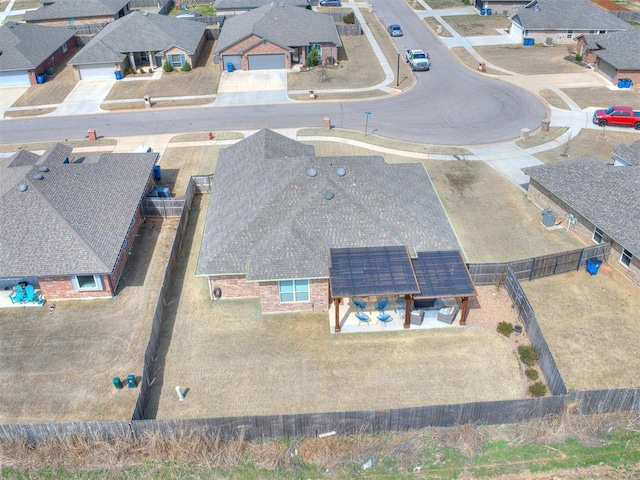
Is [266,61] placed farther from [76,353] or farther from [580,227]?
[76,353]

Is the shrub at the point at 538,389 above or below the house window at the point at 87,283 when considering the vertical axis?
below

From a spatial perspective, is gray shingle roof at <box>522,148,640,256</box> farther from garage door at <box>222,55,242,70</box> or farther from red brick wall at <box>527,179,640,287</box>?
garage door at <box>222,55,242,70</box>

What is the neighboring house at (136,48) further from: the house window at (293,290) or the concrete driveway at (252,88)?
the house window at (293,290)

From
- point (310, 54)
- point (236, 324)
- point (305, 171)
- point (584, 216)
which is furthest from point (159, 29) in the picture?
point (584, 216)

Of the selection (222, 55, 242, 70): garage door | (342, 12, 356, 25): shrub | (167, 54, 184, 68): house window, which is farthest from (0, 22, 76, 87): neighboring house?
(342, 12, 356, 25): shrub

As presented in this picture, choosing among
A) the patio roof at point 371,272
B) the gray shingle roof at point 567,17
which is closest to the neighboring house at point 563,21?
the gray shingle roof at point 567,17

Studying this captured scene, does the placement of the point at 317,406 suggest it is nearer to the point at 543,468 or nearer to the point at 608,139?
the point at 543,468

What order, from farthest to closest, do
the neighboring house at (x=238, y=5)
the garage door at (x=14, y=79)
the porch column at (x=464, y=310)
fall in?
Answer: the neighboring house at (x=238, y=5)
the garage door at (x=14, y=79)
the porch column at (x=464, y=310)
